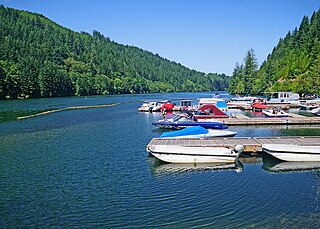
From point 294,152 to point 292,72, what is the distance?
96212mm

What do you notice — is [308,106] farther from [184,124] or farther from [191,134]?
[191,134]

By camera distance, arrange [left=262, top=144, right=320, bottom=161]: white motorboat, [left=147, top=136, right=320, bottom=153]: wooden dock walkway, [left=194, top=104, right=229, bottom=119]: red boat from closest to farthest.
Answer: [left=262, top=144, right=320, bottom=161]: white motorboat, [left=147, top=136, right=320, bottom=153]: wooden dock walkway, [left=194, top=104, right=229, bottom=119]: red boat

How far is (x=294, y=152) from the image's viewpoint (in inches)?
883

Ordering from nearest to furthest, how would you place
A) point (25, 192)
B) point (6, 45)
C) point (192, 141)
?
point (25, 192)
point (192, 141)
point (6, 45)

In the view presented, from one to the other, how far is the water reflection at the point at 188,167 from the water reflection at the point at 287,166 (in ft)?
6.89

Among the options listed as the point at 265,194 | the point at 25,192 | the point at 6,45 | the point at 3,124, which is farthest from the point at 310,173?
the point at 6,45

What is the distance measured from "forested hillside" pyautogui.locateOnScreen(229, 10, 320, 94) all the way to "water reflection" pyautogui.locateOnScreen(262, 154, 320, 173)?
7478 centimetres

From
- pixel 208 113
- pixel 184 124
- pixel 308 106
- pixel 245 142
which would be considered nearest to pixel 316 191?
pixel 245 142

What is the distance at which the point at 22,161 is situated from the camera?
931 inches

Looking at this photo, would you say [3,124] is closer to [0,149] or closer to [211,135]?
[0,149]

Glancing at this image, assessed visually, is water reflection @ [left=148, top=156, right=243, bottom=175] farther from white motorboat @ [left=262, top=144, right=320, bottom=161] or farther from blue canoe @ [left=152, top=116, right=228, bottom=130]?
blue canoe @ [left=152, top=116, right=228, bottom=130]

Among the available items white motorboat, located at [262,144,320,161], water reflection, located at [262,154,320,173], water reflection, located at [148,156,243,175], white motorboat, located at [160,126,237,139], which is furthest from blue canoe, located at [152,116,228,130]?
water reflection, located at [148,156,243,175]

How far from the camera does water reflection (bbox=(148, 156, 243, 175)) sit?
20.8 metres

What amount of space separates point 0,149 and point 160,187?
18.4 m
